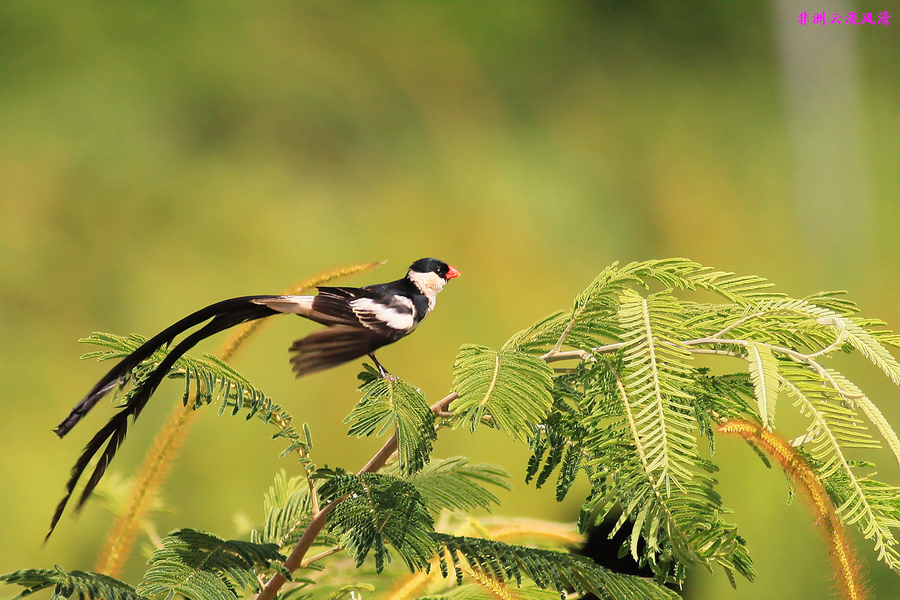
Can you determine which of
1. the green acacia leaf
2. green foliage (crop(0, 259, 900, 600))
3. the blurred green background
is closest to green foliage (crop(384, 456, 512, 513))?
green foliage (crop(0, 259, 900, 600))

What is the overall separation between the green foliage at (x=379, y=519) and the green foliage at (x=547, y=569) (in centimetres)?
2

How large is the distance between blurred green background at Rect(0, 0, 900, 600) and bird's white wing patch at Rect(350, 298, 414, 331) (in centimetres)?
70

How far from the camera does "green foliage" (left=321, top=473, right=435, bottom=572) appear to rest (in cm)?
24

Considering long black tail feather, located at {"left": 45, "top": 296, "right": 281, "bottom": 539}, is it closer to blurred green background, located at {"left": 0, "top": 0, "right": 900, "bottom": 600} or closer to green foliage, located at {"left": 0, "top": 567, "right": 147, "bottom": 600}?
green foliage, located at {"left": 0, "top": 567, "right": 147, "bottom": 600}

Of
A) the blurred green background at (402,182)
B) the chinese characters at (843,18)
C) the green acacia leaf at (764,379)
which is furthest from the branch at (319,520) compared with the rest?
the chinese characters at (843,18)

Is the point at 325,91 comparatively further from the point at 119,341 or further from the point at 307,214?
the point at 119,341

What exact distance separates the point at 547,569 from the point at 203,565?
0.46ft

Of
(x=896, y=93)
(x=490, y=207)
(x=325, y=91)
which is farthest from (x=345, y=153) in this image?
(x=896, y=93)

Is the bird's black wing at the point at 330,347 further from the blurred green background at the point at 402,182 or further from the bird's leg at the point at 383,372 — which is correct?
the blurred green background at the point at 402,182

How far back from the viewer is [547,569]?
0.27 metres

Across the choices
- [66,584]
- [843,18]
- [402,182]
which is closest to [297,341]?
[66,584]

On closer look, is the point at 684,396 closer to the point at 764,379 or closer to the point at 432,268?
the point at 764,379

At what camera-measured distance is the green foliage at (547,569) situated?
263 millimetres

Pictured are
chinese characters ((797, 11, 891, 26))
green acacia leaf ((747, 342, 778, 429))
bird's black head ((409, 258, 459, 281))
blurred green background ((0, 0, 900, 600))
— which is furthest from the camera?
chinese characters ((797, 11, 891, 26))
